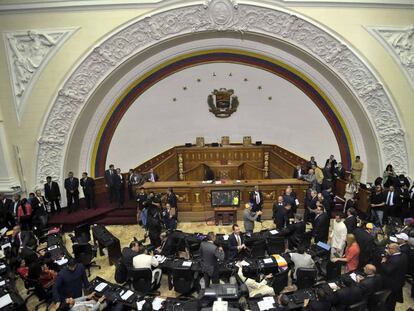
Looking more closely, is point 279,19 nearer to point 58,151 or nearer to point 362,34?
point 362,34

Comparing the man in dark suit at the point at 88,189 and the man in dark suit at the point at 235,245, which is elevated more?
the man in dark suit at the point at 88,189

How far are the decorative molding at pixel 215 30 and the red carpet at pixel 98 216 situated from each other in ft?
5.23

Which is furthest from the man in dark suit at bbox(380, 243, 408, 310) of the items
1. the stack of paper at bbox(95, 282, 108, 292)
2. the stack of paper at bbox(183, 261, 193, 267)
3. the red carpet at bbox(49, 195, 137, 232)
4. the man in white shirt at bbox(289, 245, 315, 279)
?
the red carpet at bbox(49, 195, 137, 232)

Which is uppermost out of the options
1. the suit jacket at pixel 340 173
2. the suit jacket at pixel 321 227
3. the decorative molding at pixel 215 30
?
the decorative molding at pixel 215 30

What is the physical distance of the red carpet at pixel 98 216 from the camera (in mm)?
10156

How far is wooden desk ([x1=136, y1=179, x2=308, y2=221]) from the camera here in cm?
1008

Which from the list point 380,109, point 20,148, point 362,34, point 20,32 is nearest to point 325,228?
point 380,109

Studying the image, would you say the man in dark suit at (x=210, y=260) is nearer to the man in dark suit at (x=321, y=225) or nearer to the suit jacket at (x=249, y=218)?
the suit jacket at (x=249, y=218)

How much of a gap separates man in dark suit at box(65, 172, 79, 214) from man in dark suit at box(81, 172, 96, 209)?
0.84 feet

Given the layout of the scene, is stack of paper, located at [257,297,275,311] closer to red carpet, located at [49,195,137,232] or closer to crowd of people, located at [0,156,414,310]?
crowd of people, located at [0,156,414,310]

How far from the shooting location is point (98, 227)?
332 inches

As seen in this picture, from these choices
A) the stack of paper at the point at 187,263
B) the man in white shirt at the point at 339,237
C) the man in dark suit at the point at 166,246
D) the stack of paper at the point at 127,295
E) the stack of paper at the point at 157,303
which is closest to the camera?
the stack of paper at the point at 157,303

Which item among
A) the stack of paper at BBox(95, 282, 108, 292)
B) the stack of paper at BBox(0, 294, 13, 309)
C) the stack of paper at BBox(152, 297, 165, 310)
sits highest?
the stack of paper at BBox(95, 282, 108, 292)

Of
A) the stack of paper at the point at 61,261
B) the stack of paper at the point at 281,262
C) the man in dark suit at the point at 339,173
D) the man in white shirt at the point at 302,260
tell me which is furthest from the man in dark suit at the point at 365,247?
the stack of paper at the point at 61,261
